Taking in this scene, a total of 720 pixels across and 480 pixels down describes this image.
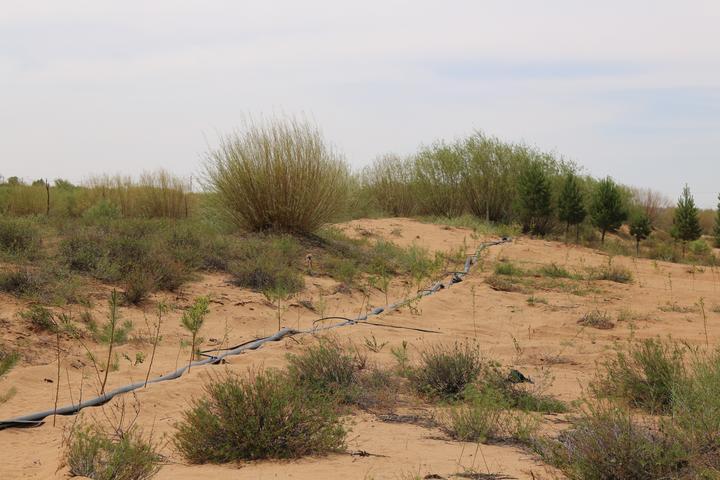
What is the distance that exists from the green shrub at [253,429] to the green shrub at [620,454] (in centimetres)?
138

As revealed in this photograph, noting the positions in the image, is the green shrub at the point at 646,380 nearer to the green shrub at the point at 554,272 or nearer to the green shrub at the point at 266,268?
the green shrub at the point at 266,268

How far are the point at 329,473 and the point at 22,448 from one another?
2.08m

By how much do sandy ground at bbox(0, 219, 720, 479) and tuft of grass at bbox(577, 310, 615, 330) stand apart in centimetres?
14

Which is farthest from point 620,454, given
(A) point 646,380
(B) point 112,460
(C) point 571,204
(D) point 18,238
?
(C) point 571,204

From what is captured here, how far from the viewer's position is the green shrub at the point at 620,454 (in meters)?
3.55

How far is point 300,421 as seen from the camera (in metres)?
4.42

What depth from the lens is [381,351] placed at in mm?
7645

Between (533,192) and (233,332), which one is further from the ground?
(533,192)

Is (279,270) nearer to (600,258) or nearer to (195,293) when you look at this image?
(195,293)

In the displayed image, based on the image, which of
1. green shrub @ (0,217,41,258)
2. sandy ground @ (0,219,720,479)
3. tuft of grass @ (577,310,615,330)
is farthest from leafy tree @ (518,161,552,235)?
green shrub @ (0,217,41,258)

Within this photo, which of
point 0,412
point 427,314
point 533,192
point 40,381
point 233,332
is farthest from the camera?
point 533,192

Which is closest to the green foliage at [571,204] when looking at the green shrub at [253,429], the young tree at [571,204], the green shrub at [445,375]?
the young tree at [571,204]

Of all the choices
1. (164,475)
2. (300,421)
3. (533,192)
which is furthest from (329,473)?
(533,192)

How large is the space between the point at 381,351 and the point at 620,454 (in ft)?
13.8
